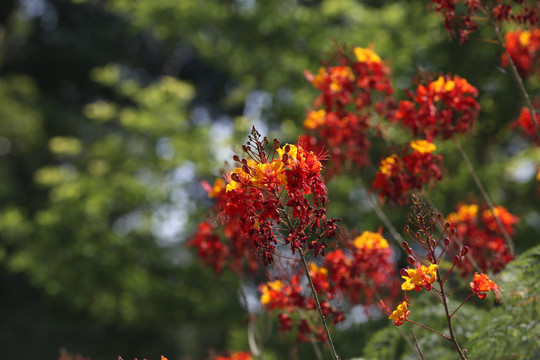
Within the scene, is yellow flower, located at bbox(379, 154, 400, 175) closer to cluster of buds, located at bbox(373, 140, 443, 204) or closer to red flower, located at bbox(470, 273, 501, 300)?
cluster of buds, located at bbox(373, 140, 443, 204)

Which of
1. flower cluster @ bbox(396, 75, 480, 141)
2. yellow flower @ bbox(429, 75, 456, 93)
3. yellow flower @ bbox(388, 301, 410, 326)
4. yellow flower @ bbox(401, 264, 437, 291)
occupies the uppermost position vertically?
yellow flower @ bbox(429, 75, 456, 93)

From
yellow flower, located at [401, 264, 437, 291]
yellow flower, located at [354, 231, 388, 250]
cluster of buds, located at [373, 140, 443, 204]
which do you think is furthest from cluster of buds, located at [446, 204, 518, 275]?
yellow flower, located at [401, 264, 437, 291]

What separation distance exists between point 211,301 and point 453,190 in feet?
12.0

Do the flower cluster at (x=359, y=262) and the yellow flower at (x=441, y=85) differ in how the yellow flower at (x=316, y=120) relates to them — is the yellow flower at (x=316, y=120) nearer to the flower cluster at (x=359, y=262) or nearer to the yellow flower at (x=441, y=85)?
the yellow flower at (x=441, y=85)

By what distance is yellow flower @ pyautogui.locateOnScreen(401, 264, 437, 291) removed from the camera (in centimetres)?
156

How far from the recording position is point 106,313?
8484 mm

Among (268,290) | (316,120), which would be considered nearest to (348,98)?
(316,120)

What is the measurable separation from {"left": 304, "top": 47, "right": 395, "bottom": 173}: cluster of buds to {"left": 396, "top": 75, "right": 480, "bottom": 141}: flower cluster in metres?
0.42

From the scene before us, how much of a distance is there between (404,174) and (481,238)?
2.85ft

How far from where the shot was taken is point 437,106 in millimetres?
2920

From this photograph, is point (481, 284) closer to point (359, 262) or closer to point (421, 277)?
point (421, 277)

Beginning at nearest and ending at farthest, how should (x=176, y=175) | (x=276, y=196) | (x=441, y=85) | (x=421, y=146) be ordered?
1. (x=276, y=196)
2. (x=421, y=146)
3. (x=441, y=85)
4. (x=176, y=175)

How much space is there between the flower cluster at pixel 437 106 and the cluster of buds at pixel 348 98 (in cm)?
42

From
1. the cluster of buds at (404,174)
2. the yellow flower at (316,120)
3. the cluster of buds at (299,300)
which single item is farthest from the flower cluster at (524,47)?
the cluster of buds at (299,300)
